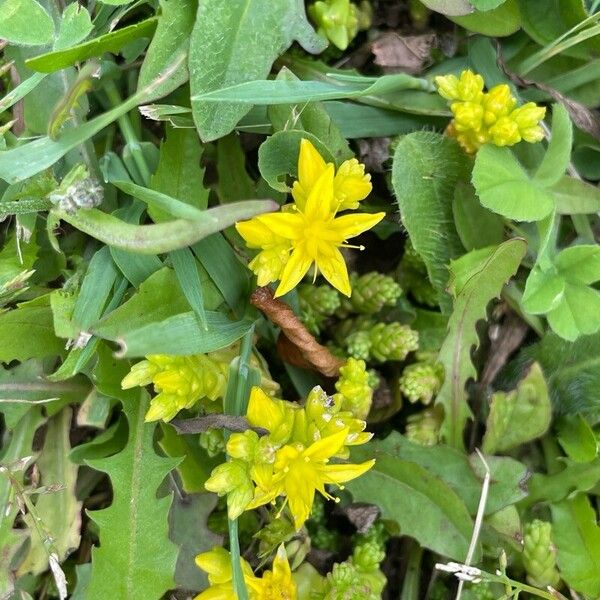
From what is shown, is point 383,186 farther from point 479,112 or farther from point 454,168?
point 479,112

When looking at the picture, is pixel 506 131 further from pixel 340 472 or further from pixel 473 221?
pixel 340 472

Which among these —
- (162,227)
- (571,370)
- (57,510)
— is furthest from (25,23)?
(571,370)

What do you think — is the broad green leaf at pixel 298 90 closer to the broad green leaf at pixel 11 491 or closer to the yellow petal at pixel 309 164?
the yellow petal at pixel 309 164

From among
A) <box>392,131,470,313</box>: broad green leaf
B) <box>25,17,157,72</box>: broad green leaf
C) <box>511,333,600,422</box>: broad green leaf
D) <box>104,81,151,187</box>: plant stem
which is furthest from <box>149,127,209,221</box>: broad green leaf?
<box>511,333,600,422</box>: broad green leaf

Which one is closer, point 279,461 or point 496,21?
→ point 279,461

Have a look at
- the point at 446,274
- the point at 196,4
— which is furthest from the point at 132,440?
the point at 196,4
